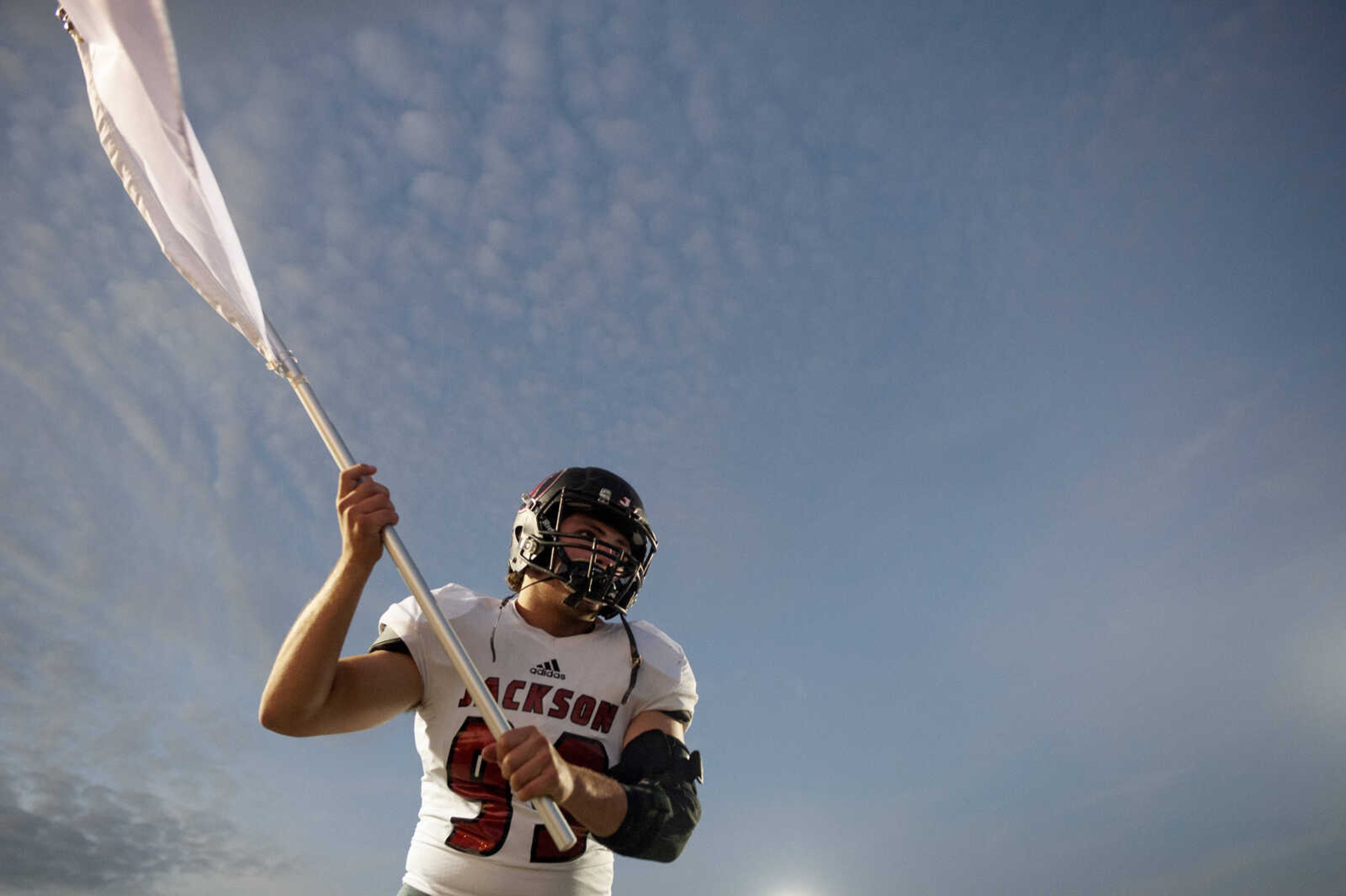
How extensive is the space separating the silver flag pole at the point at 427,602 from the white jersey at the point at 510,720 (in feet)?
0.53

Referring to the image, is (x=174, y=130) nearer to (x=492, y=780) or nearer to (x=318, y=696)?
(x=318, y=696)

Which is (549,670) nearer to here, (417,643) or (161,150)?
(417,643)

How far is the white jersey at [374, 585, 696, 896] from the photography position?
3676mm

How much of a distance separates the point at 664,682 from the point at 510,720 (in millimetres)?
775

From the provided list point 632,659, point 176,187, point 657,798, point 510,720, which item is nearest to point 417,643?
point 510,720

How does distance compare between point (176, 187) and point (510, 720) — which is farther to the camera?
point (510, 720)

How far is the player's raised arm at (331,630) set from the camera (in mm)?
3420

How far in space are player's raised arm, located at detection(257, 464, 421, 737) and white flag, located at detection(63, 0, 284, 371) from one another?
86 cm

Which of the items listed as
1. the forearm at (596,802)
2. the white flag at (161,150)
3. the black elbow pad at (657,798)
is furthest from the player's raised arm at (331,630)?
the black elbow pad at (657,798)

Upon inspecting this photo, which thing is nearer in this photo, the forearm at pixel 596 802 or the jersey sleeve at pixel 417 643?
the forearm at pixel 596 802

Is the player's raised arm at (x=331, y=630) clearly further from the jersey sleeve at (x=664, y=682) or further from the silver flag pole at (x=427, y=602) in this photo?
the jersey sleeve at (x=664, y=682)

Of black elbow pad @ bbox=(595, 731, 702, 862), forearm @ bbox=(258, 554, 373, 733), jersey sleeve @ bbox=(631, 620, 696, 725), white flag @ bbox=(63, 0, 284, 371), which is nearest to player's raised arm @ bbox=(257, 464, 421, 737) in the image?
forearm @ bbox=(258, 554, 373, 733)

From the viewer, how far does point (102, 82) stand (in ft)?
11.6

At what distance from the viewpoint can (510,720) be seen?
3.99m
